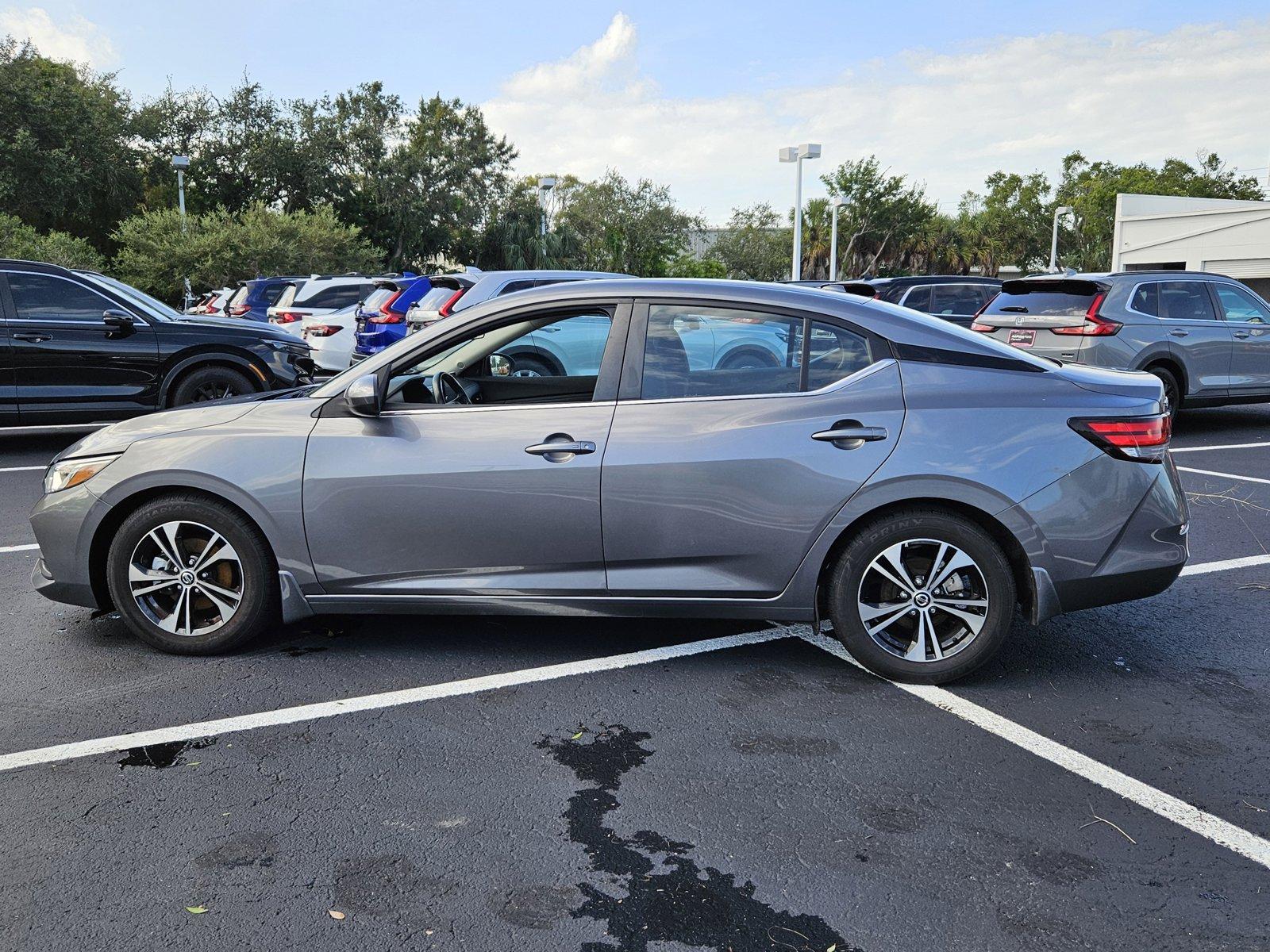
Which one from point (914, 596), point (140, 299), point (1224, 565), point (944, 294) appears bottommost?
point (1224, 565)

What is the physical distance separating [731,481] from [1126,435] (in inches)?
60.5

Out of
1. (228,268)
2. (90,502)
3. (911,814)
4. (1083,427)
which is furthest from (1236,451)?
(228,268)

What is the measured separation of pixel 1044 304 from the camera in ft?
36.0

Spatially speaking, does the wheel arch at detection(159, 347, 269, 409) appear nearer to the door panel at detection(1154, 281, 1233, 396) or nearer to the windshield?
the windshield

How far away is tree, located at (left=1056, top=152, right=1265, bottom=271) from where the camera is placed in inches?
2517

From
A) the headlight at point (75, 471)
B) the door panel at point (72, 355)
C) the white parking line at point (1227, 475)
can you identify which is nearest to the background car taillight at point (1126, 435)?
the headlight at point (75, 471)

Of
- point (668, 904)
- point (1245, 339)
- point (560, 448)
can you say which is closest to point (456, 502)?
point (560, 448)

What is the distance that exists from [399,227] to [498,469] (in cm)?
5368

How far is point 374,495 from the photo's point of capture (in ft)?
14.0

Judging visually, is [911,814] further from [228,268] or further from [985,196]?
[985,196]

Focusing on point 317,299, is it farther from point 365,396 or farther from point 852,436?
point 852,436

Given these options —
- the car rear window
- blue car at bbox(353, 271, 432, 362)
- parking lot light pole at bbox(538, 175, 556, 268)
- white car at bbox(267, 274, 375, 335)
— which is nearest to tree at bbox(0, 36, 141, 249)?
parking lot light pole at bbox(538, 175, 556, 268)

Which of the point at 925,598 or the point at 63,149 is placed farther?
the point at 63,149

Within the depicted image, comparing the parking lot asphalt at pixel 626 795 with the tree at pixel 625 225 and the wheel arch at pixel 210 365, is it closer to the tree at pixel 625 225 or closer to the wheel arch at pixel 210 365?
the wheel arch at pixel 210 365
